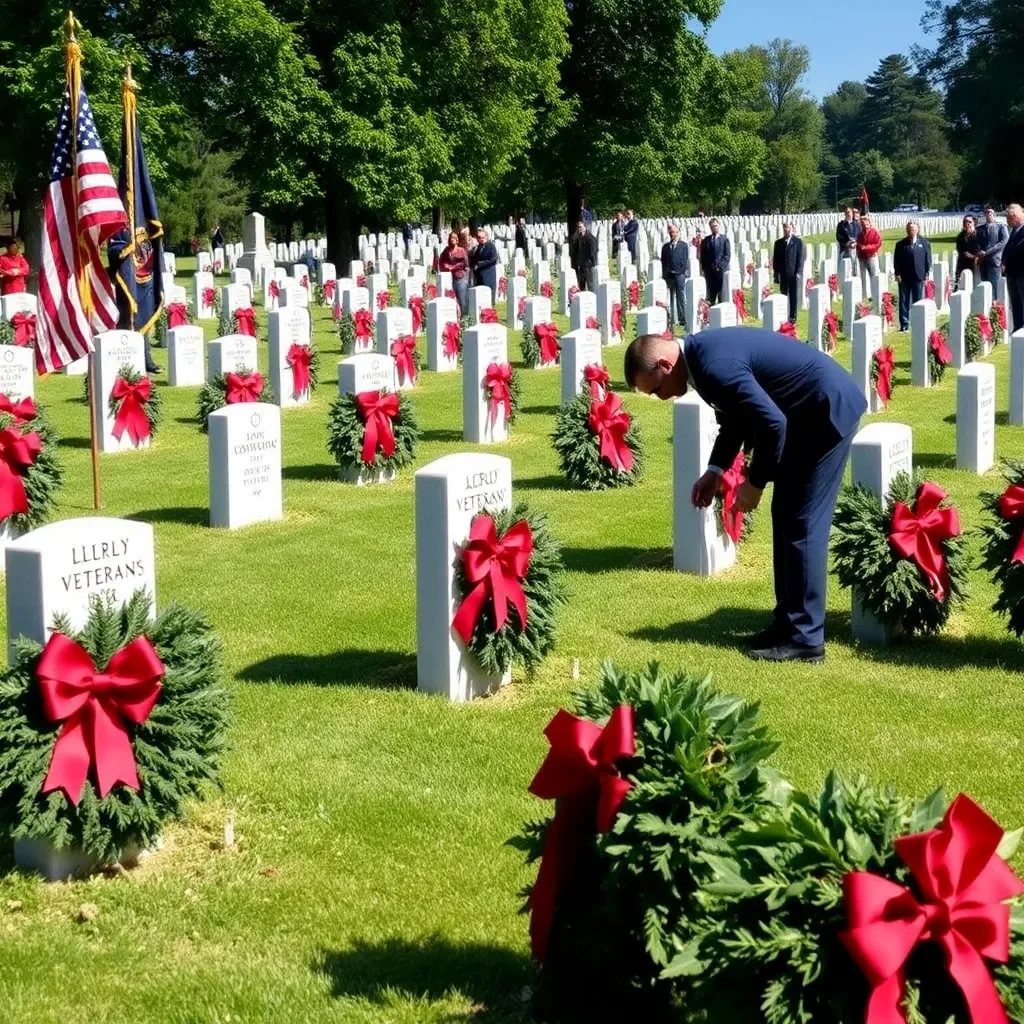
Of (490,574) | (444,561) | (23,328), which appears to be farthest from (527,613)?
(23,328)

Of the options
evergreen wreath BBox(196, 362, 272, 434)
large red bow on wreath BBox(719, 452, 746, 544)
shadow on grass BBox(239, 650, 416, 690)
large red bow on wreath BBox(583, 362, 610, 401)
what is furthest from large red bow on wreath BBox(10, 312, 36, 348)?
shadow on grass BBox(239, 650, 416, 690)

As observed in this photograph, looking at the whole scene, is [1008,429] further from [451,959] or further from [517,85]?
[517,85]

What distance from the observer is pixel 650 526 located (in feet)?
35.9

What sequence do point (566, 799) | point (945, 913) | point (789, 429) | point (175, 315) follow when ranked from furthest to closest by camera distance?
point (175, 315) → point (789, 429) → point (566, 799) → point (945, 913)

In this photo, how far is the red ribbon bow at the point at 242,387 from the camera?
45.9 ft

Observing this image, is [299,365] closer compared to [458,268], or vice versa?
[299,365]

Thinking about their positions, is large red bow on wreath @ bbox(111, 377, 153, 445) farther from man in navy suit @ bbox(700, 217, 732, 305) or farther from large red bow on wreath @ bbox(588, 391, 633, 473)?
man in navy suit @ bbox(700, 217, 732, 305)

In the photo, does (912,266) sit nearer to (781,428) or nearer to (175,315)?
(175,315)

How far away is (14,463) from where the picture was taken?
10031mm

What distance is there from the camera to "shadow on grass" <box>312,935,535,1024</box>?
4.07 m

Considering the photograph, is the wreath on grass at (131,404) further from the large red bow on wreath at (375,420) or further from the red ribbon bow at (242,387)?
the large red bow on wreath at (375,420)

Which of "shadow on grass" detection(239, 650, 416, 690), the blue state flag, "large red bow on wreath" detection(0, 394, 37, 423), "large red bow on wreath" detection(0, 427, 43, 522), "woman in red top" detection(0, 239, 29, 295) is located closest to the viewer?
"shadow on grass" detection(239, 650, 416, 690)

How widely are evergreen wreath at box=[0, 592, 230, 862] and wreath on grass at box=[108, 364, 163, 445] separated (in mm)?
9592

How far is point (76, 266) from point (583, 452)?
4205 mm
